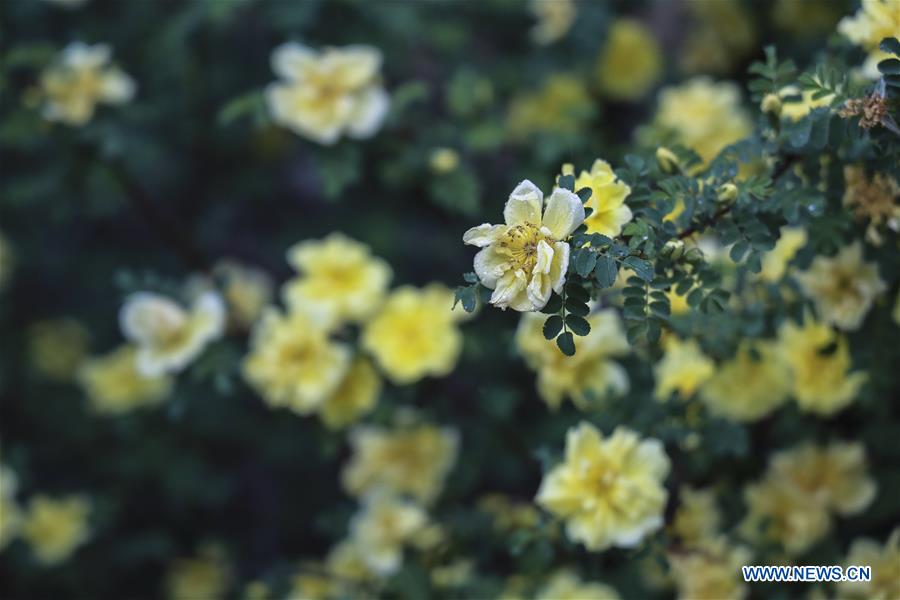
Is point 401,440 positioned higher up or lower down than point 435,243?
lower down

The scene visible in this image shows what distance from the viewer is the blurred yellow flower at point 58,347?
313cm

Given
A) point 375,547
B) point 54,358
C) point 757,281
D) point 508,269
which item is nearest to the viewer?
point 508,269

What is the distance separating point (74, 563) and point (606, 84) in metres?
1.98

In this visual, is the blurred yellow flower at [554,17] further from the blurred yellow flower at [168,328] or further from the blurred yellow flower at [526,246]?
the blurred yellow flower at [526,246]

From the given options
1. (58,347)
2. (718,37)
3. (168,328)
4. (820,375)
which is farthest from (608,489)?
(58,347)

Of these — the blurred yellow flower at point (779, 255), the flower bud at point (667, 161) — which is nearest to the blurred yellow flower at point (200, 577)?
the blurred yellow flower at point (779, 255)

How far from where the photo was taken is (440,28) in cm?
273

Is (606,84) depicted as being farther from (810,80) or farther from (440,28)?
(810,80)

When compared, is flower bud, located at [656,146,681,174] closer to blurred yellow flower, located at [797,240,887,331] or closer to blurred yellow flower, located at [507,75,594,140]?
blurred yellow flower, located at [797,240,887,331]

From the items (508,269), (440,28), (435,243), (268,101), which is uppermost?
(440,28)

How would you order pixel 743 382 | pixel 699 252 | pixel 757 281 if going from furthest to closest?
pixel 743 382 → pixel 757 281 → pixel 699 252

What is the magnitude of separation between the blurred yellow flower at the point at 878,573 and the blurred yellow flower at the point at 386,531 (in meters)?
0.84

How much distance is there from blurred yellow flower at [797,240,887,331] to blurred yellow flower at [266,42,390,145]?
3.20ft

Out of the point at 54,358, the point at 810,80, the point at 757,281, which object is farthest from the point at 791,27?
the point at 54,358
